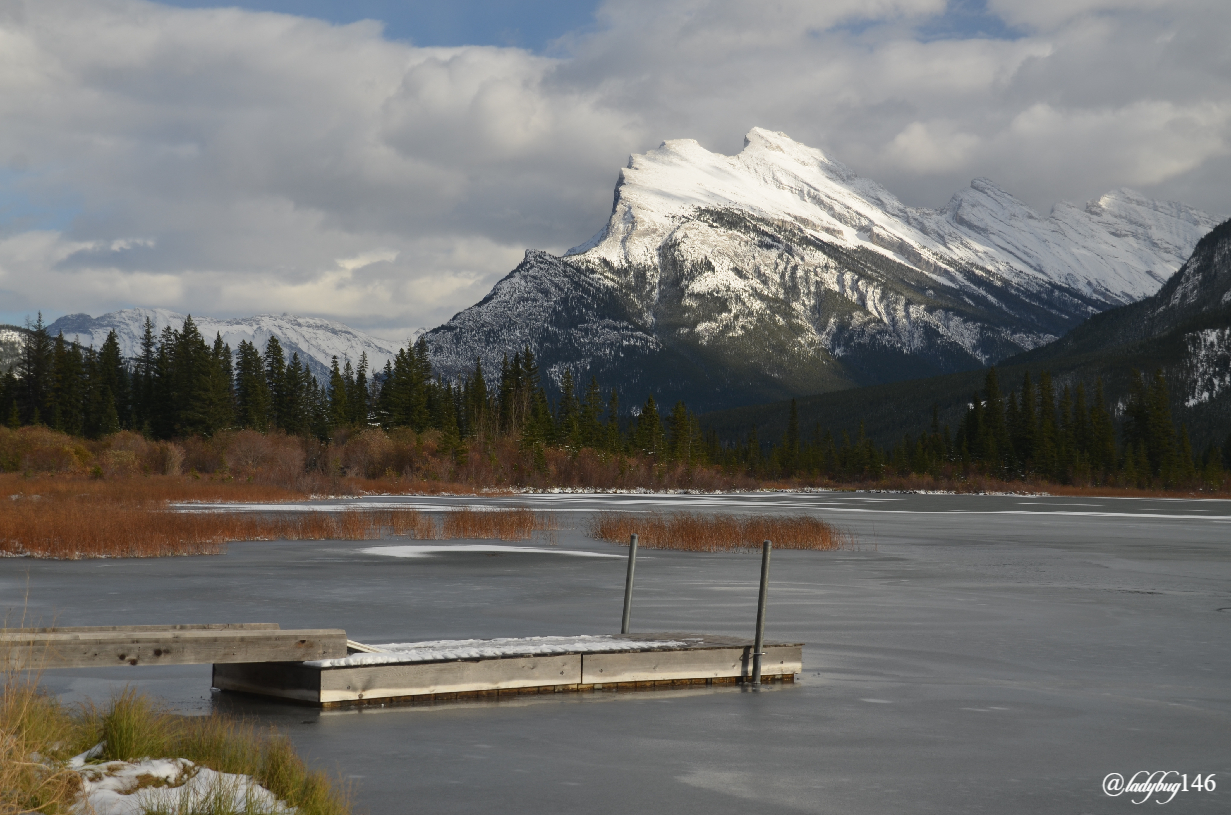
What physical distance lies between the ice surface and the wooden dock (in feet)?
1.21

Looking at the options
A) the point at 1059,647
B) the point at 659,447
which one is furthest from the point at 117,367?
the point at 1059,647

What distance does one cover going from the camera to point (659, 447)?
423 feet

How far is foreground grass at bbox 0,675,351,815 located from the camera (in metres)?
6.63

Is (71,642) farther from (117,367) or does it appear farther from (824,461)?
(824,461)

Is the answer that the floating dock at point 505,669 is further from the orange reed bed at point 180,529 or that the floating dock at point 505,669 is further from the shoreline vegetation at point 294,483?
the shoreline vegetation at point 294,483

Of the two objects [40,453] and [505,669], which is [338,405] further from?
[505,669]

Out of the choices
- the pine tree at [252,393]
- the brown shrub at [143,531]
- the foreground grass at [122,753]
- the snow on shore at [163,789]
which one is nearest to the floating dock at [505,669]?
the foreground grass at [122,753]

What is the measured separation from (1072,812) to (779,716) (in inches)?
147

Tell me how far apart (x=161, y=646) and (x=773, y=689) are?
678cm

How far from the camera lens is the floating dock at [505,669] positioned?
11.8 meters

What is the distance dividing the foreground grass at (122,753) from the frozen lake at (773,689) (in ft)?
2.85

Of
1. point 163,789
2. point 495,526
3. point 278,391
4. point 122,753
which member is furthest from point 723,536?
point 278,391

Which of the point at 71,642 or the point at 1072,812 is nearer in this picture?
the point at 1072,812

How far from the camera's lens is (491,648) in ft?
42.8
